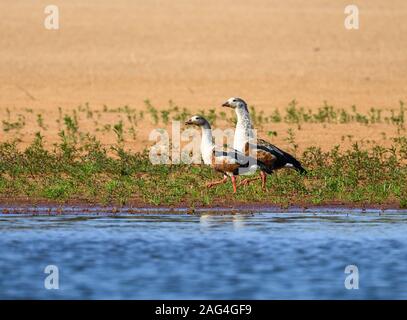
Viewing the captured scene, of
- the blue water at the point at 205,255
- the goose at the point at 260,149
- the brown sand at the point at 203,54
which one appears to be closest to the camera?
the blue water at the point at 205,255

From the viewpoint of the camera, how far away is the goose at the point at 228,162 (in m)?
15.8

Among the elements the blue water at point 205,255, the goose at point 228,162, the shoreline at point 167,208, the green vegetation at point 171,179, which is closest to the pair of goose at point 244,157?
the goose at point 228,162

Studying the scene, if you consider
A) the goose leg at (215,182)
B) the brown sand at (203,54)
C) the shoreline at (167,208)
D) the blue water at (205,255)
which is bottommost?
the blue water at (205,255)

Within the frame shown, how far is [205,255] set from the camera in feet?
40.8

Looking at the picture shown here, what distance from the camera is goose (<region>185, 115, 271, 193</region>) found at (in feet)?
51.9

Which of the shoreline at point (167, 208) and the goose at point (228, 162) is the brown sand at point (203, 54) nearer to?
the goose at point (228, 162)

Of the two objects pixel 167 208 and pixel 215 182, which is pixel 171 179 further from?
pixel 167 208

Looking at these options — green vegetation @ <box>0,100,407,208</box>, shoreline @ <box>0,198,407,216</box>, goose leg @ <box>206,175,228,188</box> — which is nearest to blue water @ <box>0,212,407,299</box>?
shoreline @ <box>0,198,407,216</box>

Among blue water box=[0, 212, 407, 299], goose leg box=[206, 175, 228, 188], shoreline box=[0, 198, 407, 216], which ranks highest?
goose leg box=[206, 175, 228, 188]

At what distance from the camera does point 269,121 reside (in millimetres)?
23734

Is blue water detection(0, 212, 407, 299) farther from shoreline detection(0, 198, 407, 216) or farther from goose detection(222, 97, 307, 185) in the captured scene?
goose detection(222, 97, 307, 185)

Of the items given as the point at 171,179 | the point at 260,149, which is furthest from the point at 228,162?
the point at 171,179

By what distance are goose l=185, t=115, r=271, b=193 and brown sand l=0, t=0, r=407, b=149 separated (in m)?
6.33
